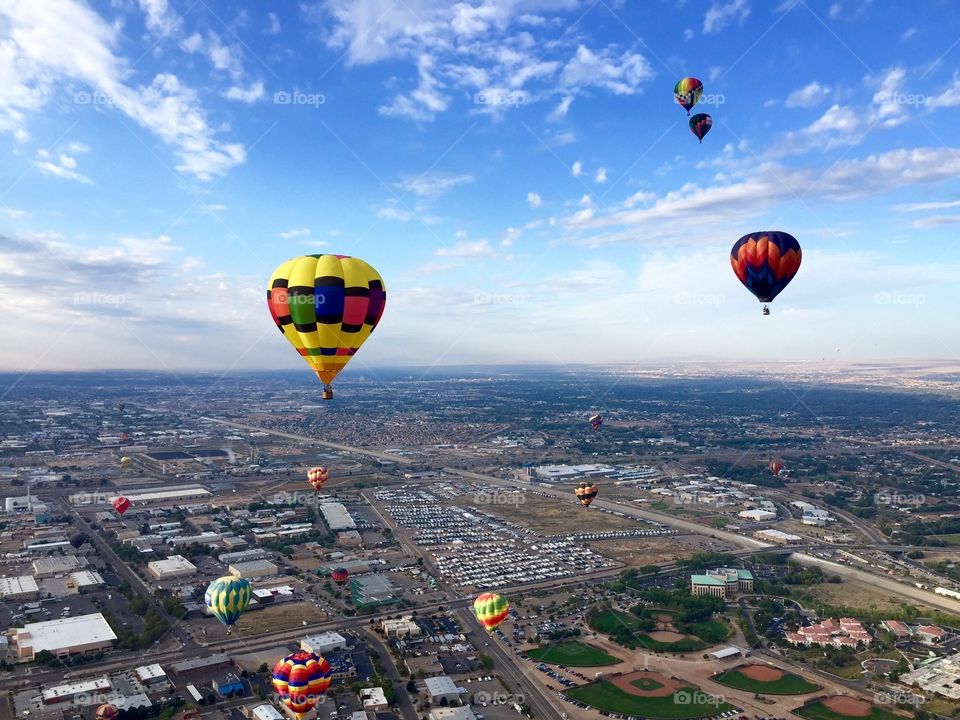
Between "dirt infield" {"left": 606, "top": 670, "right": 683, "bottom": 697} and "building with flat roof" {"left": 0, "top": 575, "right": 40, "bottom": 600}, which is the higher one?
"building with flat roof" {"left": 0, "top": 575, "right": 40, "bottom": 600}

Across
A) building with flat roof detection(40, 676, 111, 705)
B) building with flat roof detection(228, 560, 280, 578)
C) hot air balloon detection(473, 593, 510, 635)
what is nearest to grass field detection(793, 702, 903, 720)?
hot air balloon detection(473, 593, 510, 635)

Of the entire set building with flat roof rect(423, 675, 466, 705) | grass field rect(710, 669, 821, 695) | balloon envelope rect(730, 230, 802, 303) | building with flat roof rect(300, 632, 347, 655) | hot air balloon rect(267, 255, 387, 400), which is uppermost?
balloon envelope rect(730, 230, 802, 303)

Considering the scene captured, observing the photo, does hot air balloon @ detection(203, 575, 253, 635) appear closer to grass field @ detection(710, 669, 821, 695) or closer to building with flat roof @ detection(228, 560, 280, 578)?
building with flat roof @ detection(228, 560, 280, 578)

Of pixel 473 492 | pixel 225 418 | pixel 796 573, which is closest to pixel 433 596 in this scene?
pixel 796 573

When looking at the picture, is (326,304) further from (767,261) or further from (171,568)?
(171,568)

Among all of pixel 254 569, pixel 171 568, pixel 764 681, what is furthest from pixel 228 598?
pixel 764 681

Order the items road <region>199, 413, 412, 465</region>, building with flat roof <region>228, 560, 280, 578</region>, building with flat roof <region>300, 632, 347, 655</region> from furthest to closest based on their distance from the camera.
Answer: road <region>199, 413, 412, 465</region>
building with flat roof <region>228, 560, 280, 578</region>
building with flat roof <region>300, 632, 347, 655</region>

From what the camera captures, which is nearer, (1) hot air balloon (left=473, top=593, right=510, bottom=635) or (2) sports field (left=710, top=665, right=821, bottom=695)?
(2) sports field (left=710, top=665, right=821, bottom=695)

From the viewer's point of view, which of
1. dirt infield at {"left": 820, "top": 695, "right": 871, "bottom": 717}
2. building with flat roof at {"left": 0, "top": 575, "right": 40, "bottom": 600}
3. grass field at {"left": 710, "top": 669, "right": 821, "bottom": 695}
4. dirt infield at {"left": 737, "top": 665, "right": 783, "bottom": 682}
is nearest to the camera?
dirt infield at {"left": 820, "top": 695, "right": 871, "bottom": 717}
